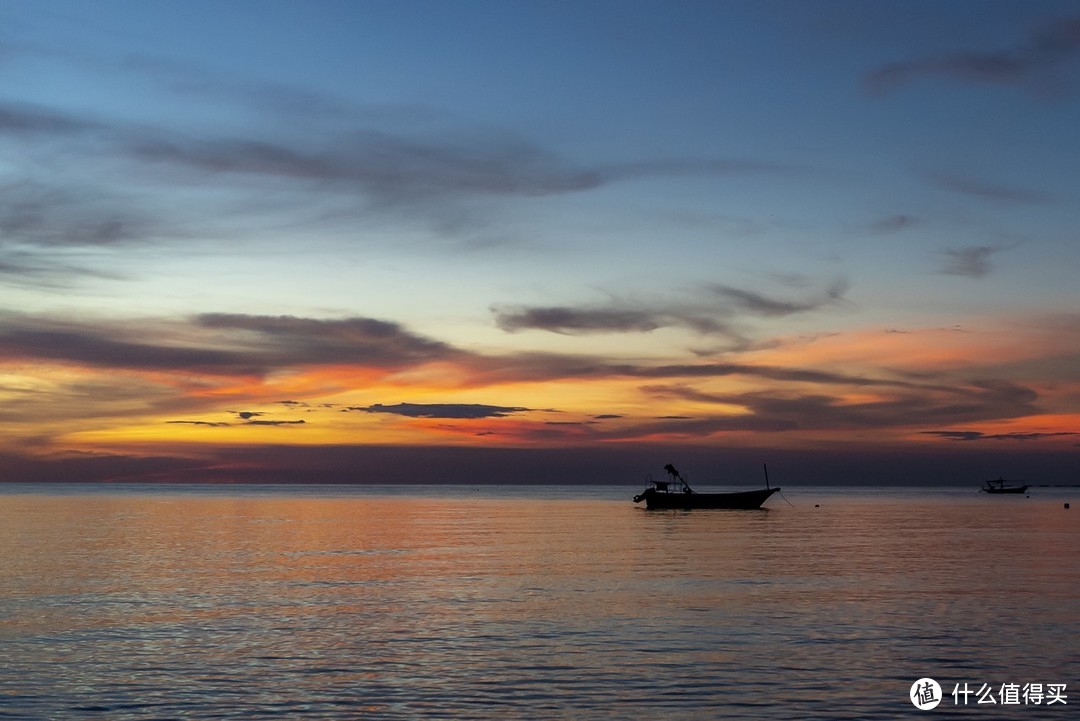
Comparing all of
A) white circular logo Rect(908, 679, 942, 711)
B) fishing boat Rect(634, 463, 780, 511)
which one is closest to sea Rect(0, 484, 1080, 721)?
white circular logo Rect(908, 679, 942, 711)

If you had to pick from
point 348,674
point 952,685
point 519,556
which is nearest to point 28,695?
point 348,674

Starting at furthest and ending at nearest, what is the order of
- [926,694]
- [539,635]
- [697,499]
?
[697,499] → [539,635] → [926,694]

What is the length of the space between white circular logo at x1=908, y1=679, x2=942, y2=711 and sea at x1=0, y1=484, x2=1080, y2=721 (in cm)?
10

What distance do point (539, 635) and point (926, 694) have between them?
13581mm

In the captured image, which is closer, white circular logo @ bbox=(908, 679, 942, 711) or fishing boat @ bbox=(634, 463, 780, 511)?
white circular logo @ bbox=(908, 679, 942, 711)

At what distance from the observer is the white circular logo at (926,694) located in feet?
83.3

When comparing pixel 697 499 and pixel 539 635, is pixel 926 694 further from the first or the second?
pixel 697 499

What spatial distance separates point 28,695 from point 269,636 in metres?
9.58

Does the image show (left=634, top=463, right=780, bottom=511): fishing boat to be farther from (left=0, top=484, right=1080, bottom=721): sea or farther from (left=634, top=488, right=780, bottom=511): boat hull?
(left=0, top=484, right=1080, bottom=721): sea

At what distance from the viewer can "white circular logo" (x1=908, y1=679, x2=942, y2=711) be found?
2539cm

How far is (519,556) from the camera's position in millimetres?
68438

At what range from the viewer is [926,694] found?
26.4 m

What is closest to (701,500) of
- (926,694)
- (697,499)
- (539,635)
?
(697,499)

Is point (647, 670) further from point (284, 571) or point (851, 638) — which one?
point (284, 571)
